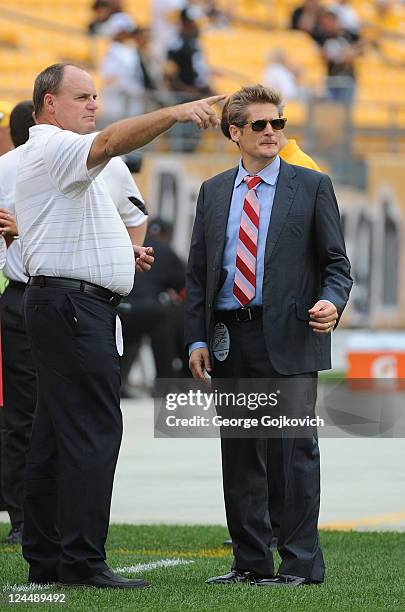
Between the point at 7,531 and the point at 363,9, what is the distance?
1881cm

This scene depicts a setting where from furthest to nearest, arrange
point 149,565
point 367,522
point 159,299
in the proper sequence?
point 159,299, point 367,522, point 149,565

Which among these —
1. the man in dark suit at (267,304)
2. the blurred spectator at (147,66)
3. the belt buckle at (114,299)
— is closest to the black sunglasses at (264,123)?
the man in dark suit at (267,304)

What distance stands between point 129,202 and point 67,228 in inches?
34.2

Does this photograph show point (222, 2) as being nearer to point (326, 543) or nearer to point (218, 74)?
point (218, 74)

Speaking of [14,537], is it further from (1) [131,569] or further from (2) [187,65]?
(2) [187,65]

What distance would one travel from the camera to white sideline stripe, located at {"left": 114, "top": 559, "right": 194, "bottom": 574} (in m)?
6.49

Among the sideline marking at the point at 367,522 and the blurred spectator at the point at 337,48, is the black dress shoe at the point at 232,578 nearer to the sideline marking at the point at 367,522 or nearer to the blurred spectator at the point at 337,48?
the sideline marking at the point at 367,522

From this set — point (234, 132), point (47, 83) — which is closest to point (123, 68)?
point (234, 132)

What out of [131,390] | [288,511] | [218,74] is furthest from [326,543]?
[218,74]

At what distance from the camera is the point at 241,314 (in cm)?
593

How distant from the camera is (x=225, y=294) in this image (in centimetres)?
597

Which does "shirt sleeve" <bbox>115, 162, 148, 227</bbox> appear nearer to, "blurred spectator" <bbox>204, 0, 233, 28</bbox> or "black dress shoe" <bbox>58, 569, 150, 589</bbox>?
"black dress shoe" <bbox>58, 569, 150, 589</bbox>

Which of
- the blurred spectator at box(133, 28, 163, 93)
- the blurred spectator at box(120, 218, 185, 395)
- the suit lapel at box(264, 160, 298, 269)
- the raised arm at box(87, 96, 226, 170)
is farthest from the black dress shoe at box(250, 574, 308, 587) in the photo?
the blurred spectator at box(133, 28, 163, 93)

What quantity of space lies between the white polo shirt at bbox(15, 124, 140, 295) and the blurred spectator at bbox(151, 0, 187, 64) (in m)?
14.3
